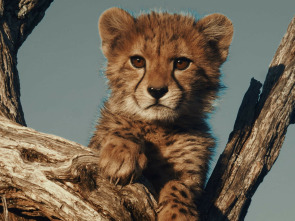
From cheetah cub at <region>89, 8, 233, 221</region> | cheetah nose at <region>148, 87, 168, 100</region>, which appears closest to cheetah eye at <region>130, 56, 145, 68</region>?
cheetah cub at <region>89, 8, 233, 221</region>

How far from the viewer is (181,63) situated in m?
2.98

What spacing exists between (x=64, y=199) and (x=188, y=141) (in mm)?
986

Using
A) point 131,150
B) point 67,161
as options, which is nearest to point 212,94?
point 131,150

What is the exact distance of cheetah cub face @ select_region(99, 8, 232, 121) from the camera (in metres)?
2.78

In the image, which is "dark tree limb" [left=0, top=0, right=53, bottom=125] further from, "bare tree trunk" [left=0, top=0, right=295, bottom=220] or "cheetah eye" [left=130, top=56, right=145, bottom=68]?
"cheetah eye" [left=130, top=56, right=145, bottom=68]

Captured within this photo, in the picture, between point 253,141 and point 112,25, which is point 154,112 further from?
point 112,25

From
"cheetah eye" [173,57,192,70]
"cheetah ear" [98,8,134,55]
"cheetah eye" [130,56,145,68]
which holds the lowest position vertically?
"cheetah eye" [130,56,145,68]

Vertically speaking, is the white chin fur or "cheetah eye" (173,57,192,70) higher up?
"cheetah eye" (173,57,192,70)

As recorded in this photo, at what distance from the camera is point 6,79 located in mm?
3191

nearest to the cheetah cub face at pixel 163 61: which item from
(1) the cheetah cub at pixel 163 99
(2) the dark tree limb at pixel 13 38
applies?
(1) the cheetah cub at pixel 163 99

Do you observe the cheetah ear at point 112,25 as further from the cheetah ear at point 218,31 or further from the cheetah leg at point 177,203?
the cheetah leg at point 177,203

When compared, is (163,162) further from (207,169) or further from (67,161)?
(67,161)

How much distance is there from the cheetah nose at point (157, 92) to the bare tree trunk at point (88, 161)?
0.50 m

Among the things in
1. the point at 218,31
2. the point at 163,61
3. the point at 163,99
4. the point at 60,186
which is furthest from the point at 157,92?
the point at 218,31
